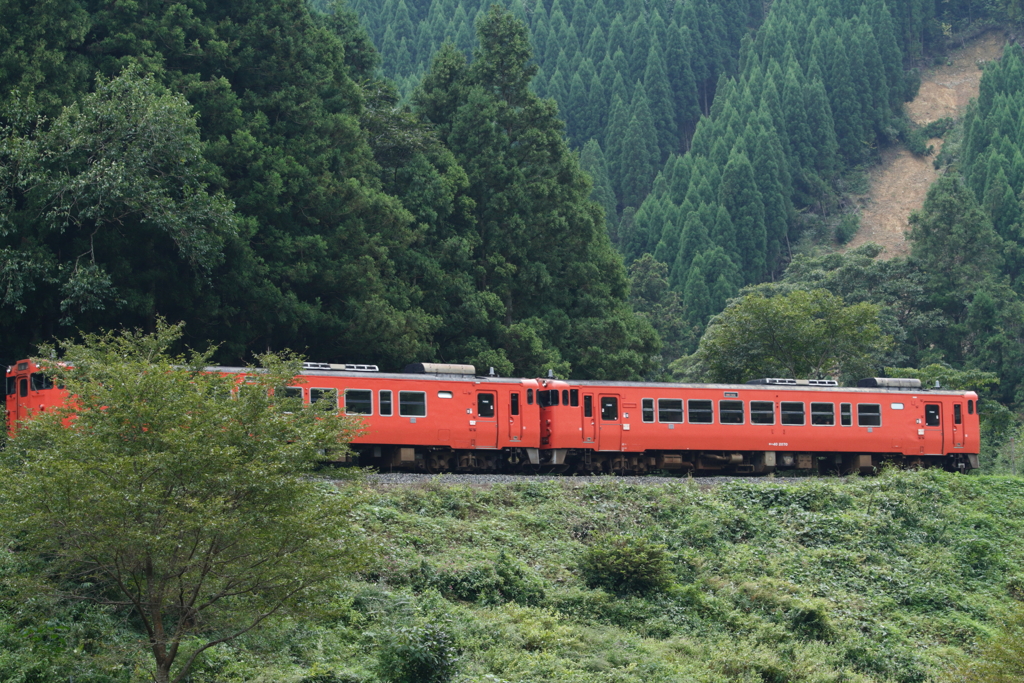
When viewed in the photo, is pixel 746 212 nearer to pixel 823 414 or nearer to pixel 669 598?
pixel 823 414

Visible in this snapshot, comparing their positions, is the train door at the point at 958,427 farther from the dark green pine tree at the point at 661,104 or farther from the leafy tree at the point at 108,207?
→ the dark green pine tree at the point at 661,104

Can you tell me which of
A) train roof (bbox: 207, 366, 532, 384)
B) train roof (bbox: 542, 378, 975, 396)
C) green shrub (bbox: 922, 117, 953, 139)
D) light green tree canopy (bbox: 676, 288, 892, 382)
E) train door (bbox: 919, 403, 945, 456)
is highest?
green shrub (bbox: 922, 117, 953, 139)

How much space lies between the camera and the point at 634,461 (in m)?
32.3

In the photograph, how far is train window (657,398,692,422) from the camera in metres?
31.7

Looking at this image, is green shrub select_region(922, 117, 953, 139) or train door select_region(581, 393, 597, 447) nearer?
train door select_region(581, 393, 597, 447)

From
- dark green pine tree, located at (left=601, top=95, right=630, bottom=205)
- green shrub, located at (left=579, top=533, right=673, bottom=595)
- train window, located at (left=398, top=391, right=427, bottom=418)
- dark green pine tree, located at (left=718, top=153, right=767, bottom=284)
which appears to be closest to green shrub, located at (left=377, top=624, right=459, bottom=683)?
green shrub, located at (left=579, top=533, right=673, bottom=595)

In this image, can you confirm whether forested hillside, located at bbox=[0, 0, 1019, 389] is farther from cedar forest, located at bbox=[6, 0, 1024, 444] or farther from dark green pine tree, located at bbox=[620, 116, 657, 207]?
dark green pine tree, located at bbox=[620, 116, 657, 207]

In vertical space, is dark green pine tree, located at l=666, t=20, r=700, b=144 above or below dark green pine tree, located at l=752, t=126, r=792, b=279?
above

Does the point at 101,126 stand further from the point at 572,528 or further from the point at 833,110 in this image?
the point at 833,110

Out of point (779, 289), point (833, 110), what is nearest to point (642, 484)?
point (779, 289)

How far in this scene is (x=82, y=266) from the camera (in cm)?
2994

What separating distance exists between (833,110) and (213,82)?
4369 inches

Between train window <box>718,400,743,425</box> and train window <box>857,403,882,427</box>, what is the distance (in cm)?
406

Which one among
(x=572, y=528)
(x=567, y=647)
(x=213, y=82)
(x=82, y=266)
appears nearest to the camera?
(x=567, y=647)
